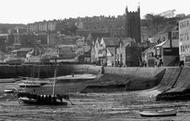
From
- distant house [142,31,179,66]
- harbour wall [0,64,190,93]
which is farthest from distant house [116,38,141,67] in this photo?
distant house [142,31,179,66]

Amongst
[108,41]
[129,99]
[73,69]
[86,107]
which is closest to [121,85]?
[129,99]

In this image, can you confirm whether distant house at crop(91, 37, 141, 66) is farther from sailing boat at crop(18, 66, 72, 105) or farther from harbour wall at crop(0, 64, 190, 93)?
sailing boat at crop(18, 66, 72, 105)

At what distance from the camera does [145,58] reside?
439 feet

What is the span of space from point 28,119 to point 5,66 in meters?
109

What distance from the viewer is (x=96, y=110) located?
197 feet

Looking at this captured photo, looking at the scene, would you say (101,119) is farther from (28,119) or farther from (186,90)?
(186,90)

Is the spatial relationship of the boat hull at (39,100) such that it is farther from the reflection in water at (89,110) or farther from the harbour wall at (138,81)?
the harbour wall at (138,81)

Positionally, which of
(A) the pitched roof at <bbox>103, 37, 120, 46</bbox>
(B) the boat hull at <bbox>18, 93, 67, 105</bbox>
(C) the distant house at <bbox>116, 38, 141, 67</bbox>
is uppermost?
(A) the pitched roof at <bbox>103, 37, 120, 46</bbox>

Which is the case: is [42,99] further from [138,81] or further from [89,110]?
[138,81]

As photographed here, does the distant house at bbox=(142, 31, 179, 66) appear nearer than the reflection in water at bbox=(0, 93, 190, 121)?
No

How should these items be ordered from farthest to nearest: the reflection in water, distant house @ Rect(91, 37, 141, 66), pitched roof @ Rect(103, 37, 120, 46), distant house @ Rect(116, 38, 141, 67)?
1. pitched roof @ Rect(103, 37, 120, 46)
2. distant house @ Rect(91, 37, 141, 66)
3. distant house @ Rect(116, 38, 141, 67)
4. the reflection in water

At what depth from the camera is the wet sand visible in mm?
52094

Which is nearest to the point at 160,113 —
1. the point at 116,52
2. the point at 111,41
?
the point at 116,52

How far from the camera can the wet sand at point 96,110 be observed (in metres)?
52.1
